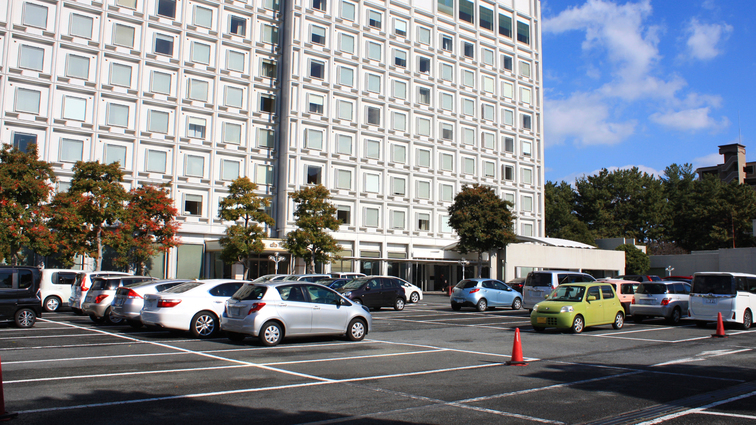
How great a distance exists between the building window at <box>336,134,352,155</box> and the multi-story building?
0.10 meters

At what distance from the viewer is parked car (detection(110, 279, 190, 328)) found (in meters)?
15.6

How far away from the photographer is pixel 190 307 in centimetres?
1453

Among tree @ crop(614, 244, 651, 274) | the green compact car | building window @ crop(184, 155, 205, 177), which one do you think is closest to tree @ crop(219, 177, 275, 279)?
building window @ crop(184, 155, 205, 177)

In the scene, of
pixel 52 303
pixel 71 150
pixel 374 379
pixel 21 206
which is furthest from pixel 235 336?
pixel 71 150

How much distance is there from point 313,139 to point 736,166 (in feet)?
311

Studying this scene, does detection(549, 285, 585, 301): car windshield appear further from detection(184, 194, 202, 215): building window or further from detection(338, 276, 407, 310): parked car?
detection(184, 194, 202, 215): building window

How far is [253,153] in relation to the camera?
4569cm

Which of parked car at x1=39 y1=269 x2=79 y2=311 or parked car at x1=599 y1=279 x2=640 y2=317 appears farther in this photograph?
parked car at x1=39 y1=269 x2=79 y2=311

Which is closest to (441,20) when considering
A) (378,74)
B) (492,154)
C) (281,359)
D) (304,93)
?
(378,74)

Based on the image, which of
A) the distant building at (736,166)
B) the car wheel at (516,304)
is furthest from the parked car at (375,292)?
the distant building at (736,166)

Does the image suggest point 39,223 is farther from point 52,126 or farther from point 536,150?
point 536,150

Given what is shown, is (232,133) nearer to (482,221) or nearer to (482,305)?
(482,221)

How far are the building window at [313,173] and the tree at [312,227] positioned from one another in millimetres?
6786

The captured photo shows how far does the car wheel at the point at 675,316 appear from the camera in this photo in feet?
68.9
